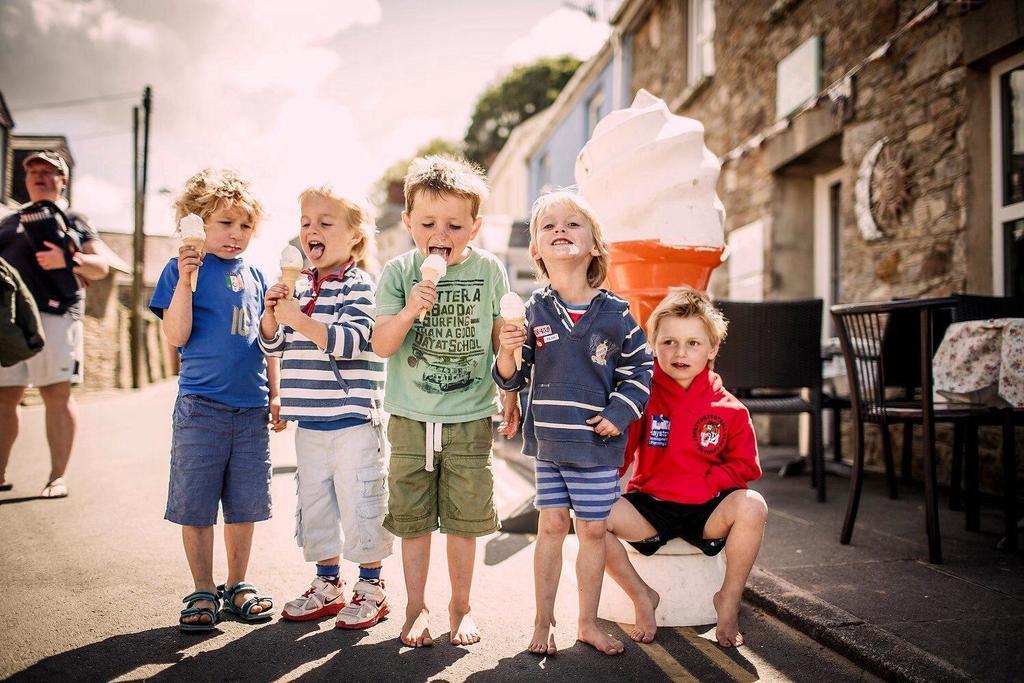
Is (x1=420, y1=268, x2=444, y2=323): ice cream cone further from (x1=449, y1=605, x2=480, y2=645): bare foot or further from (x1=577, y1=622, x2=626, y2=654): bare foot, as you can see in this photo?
(x1=577, y1=622, x2=626, y2=654): bare foot

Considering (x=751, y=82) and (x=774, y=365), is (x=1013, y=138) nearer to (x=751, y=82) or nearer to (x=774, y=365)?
(x=774, y=365)

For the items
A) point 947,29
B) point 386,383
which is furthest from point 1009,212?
point 386,383

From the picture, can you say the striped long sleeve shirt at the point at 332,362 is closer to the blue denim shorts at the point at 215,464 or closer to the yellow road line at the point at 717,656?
the blue denim shorts at the point at 215,464

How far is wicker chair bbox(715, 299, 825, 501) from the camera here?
4.80 m

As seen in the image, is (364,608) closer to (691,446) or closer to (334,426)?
(334,426)

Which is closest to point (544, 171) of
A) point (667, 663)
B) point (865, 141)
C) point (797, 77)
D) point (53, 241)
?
point (797, 77)

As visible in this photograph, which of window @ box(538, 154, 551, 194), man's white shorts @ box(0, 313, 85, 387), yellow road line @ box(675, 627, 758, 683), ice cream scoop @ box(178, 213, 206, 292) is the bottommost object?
yellow road line @ box(675, 627, 758, 683)

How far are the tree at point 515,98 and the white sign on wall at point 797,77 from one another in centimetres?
3196

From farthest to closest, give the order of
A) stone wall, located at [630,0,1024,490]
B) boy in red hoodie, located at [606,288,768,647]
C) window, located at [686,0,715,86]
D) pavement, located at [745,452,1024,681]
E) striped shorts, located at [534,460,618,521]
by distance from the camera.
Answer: window, located at [686,0,715,86] < stone wall, located at [630,0,1024,490] < boy in red hoodie, located at [606,288,768,647] < striped shorts, located at [534,460,618,521] < pavement, located at [745,452,1024,681]

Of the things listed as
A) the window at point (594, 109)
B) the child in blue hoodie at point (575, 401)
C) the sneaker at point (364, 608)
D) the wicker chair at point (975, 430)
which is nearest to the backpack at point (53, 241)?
the sneaker at point (364, 608)

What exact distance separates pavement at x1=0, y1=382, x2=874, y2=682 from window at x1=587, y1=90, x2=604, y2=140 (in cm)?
1299

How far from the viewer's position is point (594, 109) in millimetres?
16531

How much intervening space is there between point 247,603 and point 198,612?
19cm

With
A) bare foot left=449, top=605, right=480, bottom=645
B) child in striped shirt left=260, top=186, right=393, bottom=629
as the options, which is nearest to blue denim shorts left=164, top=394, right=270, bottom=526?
child in striped shirt left=260, top=186, right=393, bottom=629
